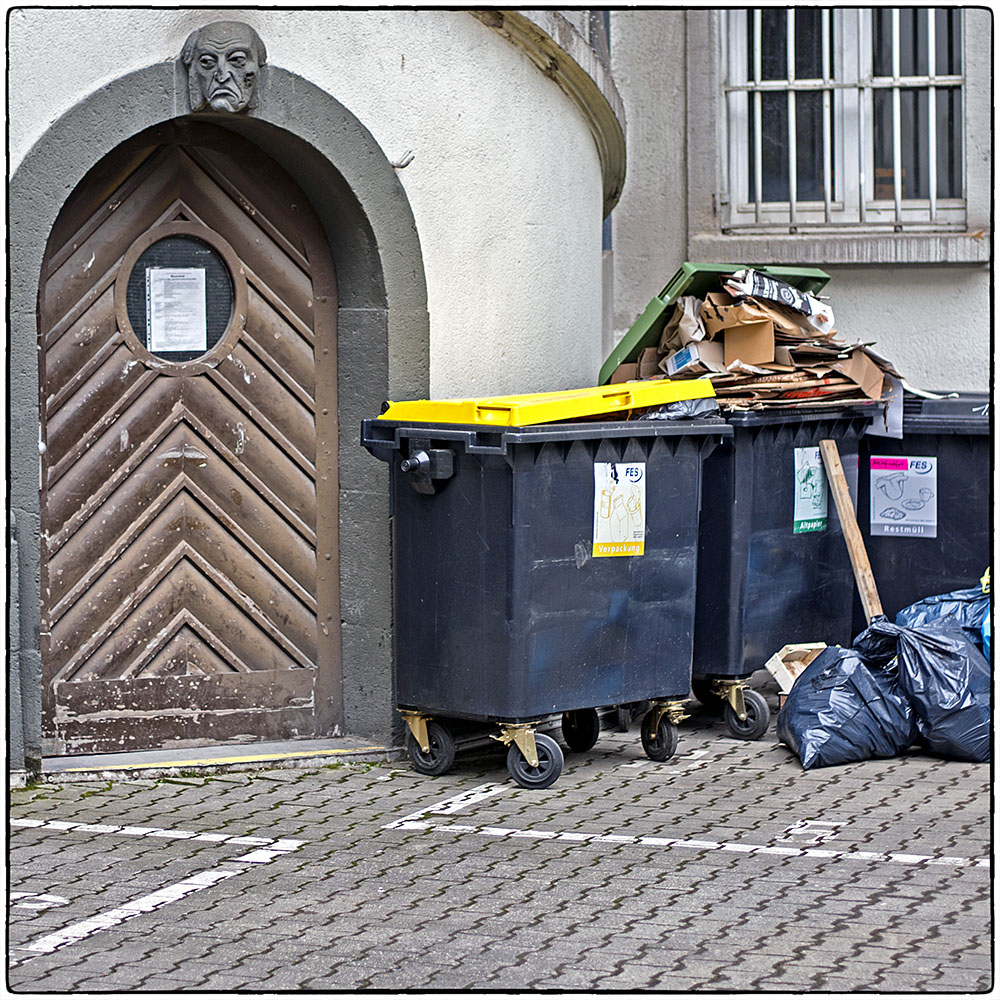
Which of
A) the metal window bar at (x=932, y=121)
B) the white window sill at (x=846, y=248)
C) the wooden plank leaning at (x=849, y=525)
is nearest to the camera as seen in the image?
the wooden plank leaning at (x=849, y=525)

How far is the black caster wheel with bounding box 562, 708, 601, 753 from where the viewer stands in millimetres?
7098

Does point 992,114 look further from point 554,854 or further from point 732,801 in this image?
point 554,854

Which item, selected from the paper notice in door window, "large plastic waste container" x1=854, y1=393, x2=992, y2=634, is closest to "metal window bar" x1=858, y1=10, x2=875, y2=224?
"large plastic waste container" x1=854, y1=393, x2=992, y2=634

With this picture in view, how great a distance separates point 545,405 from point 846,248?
4.77 meters

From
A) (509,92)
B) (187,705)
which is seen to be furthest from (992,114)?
(187,705)

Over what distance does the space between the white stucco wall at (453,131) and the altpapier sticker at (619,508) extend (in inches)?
36.8

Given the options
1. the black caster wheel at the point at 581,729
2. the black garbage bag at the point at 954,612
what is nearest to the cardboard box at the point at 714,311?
the black garbage bag at the point at 954,612

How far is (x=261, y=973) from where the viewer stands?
14.6 feet

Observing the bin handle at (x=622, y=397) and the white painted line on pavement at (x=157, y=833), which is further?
the bin handle at (x=622, y=397)

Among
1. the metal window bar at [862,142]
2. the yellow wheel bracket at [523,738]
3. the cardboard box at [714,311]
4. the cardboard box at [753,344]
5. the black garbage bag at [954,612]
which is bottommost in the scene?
the yellow wheel bracket at [523,738]

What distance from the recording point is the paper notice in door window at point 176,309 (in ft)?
22.3

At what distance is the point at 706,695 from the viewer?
7672mm

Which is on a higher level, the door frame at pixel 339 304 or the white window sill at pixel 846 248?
the white window sill at pixel 846 248

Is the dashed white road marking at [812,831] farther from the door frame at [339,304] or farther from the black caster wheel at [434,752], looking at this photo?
the door frame at [339,304]
